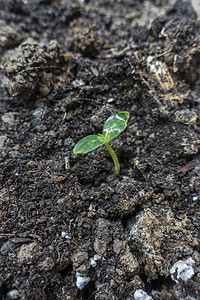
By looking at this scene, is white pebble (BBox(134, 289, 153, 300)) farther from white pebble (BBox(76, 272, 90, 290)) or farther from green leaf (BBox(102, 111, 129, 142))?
green leaf (BBox(102, 111, 129, 142))

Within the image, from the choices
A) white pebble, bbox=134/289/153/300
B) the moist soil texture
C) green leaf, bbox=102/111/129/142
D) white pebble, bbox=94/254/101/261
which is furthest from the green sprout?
white pebble, bbox=134/289/153/300

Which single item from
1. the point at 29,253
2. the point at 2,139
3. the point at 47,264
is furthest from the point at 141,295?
the point at 2,139

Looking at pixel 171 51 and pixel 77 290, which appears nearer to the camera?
pixel 77 290

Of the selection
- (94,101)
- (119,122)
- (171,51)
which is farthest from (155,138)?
(171,51)

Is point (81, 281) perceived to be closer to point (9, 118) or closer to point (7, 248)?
point (7, 248)

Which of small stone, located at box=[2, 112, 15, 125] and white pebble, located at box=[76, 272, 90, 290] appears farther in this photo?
small stone, located at box=[2, 112, 15, 125]

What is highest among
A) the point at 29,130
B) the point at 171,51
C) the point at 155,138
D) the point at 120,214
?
the point at 171,51

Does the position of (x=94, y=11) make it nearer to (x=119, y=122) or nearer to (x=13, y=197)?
(x=119, y=122)
